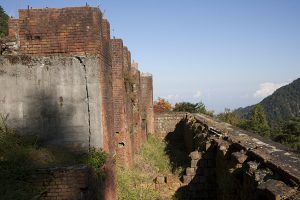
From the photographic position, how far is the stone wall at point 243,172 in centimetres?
478

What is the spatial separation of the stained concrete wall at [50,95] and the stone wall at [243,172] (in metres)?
3.24

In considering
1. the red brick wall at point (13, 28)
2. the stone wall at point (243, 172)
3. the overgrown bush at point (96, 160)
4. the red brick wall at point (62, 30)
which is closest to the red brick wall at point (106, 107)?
the overgrown bush at point (96, 160)

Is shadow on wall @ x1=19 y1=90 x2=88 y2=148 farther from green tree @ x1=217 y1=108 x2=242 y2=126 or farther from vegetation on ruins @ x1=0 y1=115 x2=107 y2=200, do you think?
green tree @ x1=217 y1=108 x2=242 y2=126

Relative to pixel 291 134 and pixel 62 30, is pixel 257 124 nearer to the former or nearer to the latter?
pixel 291 134

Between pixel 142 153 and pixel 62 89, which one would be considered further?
pixel 142 153

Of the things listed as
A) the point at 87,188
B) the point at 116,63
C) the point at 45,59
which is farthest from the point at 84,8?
the point at 116,63

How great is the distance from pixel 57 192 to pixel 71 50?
274 cm

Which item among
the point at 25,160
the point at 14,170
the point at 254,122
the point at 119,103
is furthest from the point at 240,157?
the point at 254,122

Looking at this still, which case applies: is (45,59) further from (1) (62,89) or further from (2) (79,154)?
(2) (79,154)

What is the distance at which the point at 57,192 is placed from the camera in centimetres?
552

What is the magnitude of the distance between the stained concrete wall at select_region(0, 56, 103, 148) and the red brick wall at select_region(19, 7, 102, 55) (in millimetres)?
267

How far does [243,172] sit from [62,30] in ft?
15.0

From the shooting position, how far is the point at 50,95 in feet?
20.9

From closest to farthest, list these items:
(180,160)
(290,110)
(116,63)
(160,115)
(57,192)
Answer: (57,192) < (116,63) < (180,160) < (160,115) < (290,110)
